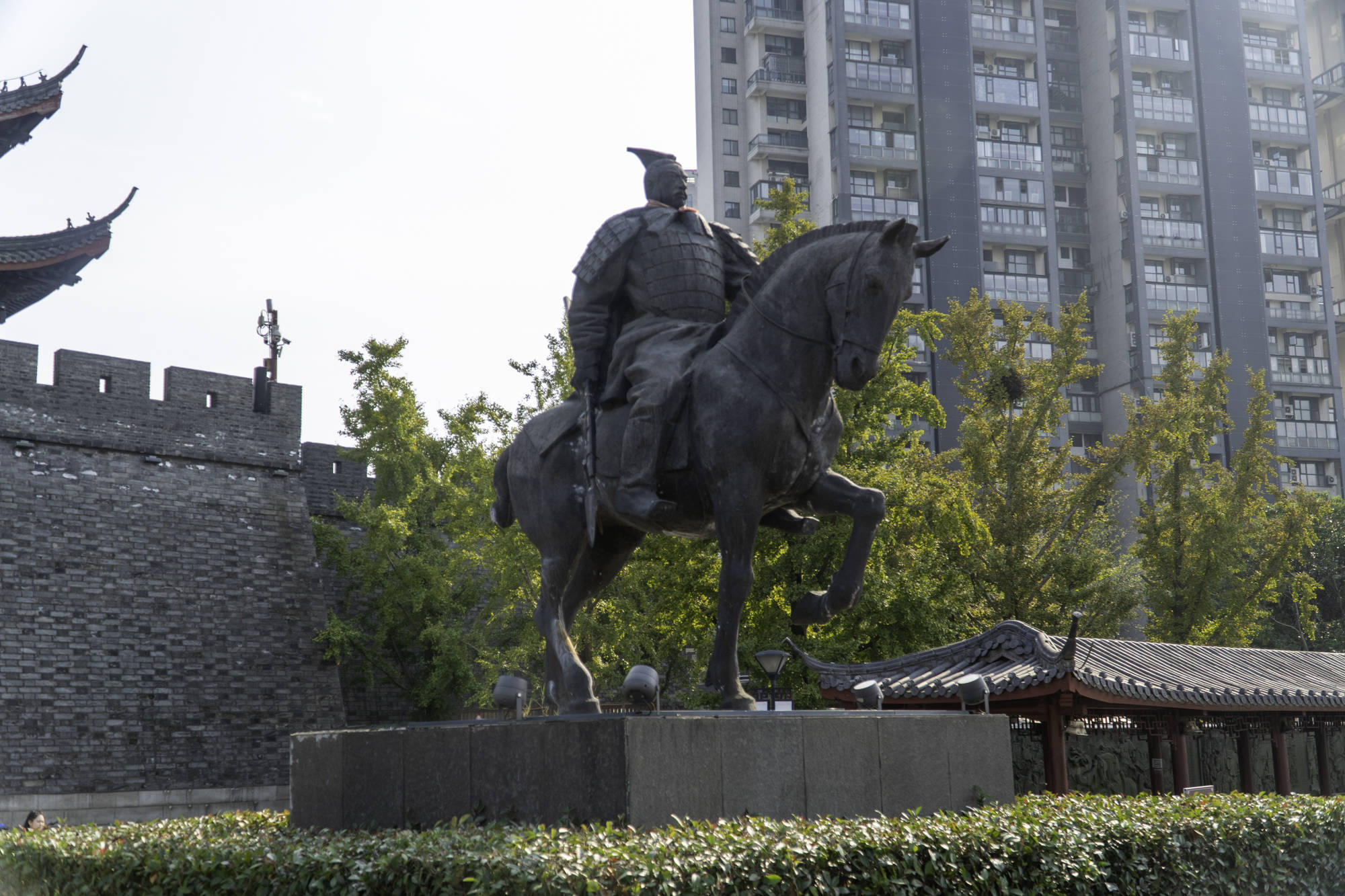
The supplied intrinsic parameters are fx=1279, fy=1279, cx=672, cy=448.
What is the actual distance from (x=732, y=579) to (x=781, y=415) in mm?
798

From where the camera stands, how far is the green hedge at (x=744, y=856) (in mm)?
4668

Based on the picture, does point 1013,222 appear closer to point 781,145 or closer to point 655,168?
point 781,145

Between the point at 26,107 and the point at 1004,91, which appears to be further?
the point at 1004,91

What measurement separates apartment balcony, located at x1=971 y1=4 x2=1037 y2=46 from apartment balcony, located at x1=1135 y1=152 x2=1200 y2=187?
5617 millimetres

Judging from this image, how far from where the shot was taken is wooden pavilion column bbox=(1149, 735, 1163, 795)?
1494cm

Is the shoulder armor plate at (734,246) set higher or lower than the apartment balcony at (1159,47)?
lower

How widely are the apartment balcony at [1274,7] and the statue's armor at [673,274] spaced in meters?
46.8

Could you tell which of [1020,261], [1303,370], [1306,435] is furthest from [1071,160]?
[1306,435]

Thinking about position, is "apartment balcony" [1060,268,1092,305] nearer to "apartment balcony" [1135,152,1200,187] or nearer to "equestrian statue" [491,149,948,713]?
"apartment balcony" [1135,152,1200,187]

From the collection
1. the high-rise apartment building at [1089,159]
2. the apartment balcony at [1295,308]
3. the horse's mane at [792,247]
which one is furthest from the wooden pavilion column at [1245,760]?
the apartment balcony at [1295,308]

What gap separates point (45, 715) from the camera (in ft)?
69.3

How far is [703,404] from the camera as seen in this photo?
607cm

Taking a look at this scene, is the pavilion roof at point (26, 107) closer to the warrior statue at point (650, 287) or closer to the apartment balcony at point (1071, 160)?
the warrior statue at point (650, 287)

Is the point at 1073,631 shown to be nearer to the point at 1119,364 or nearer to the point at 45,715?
the point at 45,715
